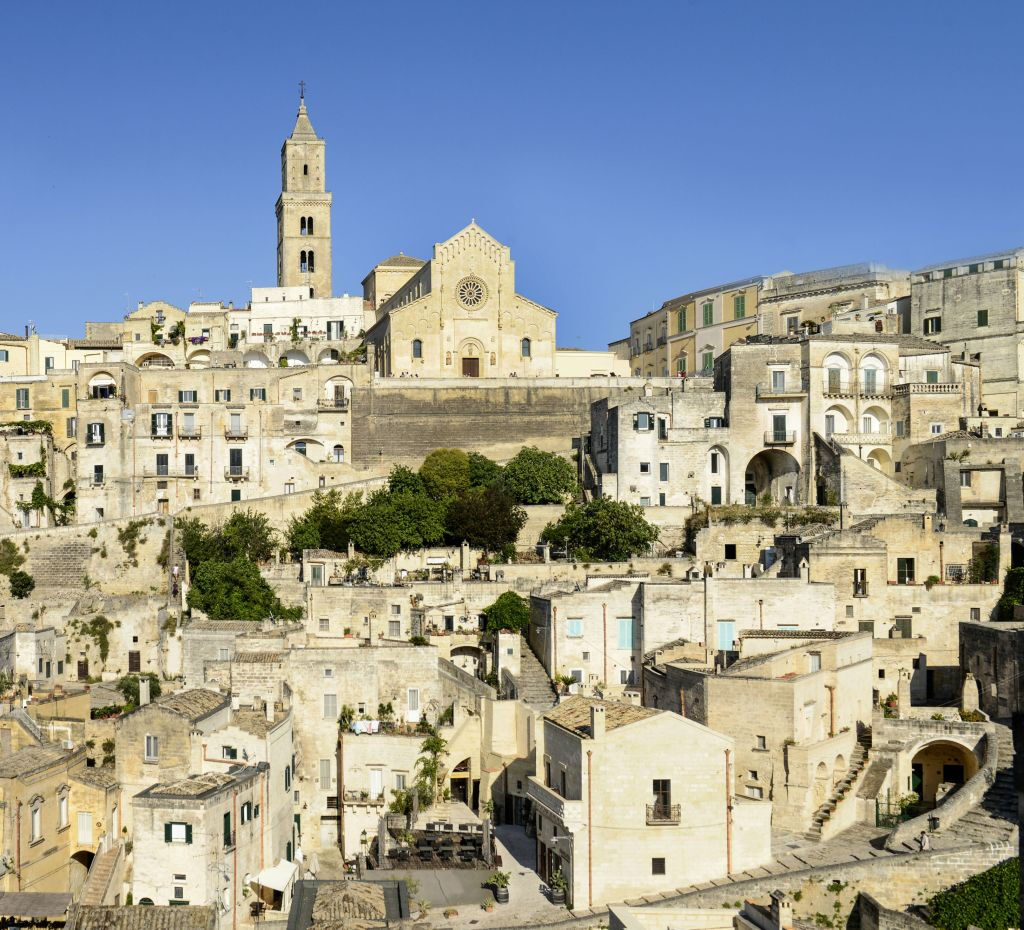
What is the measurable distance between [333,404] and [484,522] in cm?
1439

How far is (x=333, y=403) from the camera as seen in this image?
59.2m

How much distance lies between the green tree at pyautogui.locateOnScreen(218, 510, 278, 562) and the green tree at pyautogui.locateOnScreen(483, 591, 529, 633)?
983 cm

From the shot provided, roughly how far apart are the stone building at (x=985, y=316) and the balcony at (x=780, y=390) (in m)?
8.75

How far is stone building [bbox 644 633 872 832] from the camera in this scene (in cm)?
3022

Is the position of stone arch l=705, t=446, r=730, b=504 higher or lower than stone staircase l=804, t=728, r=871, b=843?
higher

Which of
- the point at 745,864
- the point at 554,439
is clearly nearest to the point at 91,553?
the point at 554,439

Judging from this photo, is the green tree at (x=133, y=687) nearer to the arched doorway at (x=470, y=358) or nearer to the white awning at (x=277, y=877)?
the white awning at (x=277, y=877)

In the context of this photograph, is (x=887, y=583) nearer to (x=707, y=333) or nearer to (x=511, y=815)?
(x=511, y=815)

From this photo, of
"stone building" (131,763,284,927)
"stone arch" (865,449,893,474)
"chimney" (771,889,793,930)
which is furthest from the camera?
"stone arch" (865,449,893,474)

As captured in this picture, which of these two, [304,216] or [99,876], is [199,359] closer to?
[304,216]

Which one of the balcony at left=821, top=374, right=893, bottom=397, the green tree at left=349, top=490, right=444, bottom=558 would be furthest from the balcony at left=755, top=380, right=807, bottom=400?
the green tree at left=349, top=490, right=444, bottom=558

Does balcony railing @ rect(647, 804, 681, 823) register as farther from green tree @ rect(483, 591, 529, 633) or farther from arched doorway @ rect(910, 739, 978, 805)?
green tree @ rect(483, 591, 529, 633)

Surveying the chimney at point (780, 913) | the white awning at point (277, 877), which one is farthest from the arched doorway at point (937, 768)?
the white awning at point (277, 877)

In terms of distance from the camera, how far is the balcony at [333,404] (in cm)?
5859
